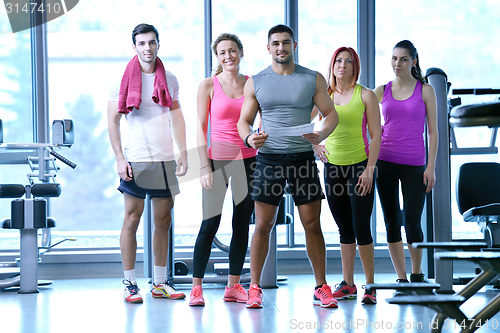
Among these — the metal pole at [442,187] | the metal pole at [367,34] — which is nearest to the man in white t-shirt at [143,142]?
the metal pole at [442,187]

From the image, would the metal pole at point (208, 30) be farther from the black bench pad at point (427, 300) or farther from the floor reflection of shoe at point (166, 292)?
the black bench pad at point (427, 300)

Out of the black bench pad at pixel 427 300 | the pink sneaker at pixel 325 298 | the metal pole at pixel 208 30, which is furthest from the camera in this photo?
the metal pole at pixel 208 30

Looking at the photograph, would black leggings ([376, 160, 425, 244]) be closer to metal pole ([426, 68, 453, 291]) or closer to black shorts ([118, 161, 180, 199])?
metal pole ([426, 68, 453, 291])

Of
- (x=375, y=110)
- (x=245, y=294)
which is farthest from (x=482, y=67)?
(x=245, y=294)

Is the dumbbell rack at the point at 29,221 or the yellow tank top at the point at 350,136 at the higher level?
the yellow tank top at the point at 350,136

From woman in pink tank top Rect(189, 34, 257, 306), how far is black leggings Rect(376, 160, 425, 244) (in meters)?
0.74

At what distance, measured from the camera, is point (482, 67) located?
13.5 ft

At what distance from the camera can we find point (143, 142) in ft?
9.50

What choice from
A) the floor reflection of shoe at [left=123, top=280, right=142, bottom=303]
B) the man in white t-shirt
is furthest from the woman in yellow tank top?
the floor reflection of shoe at [left=123, top=280, right=142, bottom=303]

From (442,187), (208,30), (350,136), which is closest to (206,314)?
(350,136)

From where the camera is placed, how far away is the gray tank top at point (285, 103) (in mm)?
2566

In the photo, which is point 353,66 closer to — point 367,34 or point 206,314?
point 367,34

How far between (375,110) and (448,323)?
114 centimetres

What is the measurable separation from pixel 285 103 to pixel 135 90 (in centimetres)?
87
